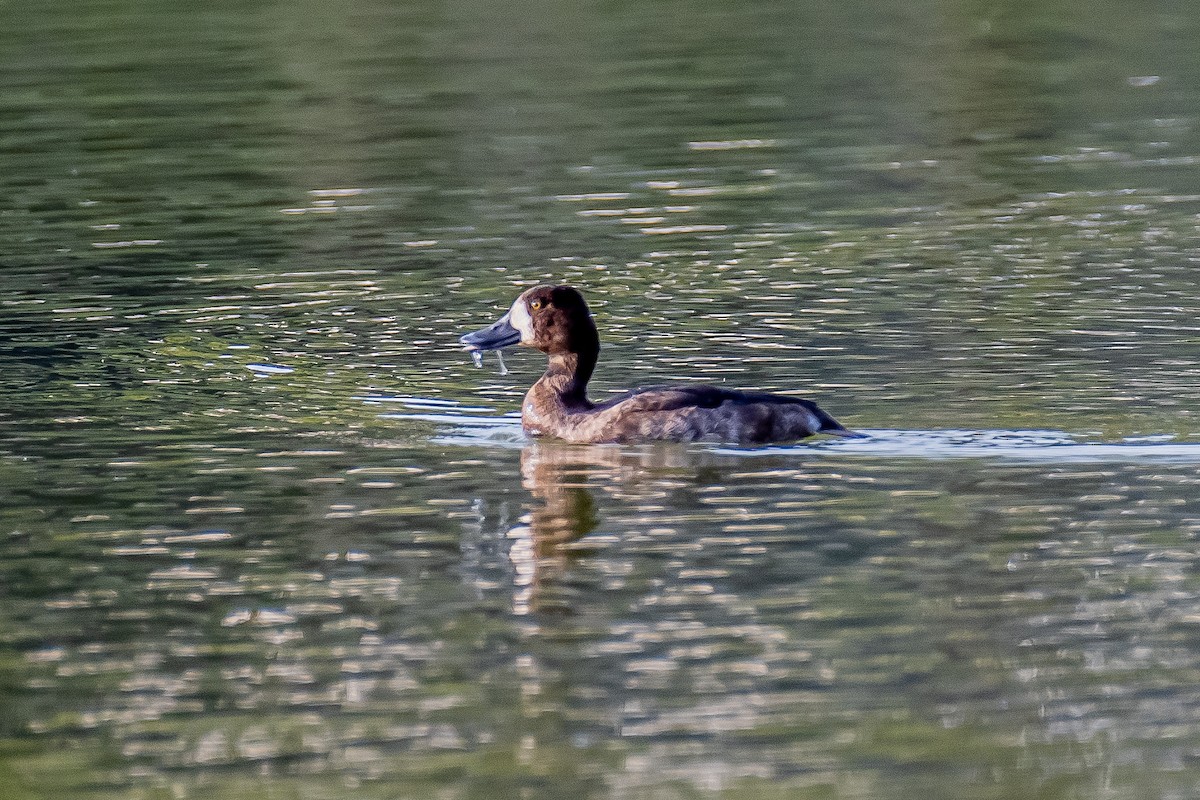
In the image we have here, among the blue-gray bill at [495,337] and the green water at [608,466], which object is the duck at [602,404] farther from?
the green water at [608,466]

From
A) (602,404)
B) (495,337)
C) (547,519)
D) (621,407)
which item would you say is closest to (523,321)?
(495,337)

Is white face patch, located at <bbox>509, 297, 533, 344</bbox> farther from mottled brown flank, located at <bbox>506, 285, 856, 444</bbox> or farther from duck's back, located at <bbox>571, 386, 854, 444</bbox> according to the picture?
duck's back, located at <bbox>571, 386, 854, 444</bbox>

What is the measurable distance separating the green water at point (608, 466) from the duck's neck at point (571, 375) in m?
0.35

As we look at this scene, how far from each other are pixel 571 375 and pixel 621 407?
0.68 meters

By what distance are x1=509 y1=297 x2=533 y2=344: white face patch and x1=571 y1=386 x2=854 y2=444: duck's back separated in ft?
3.80

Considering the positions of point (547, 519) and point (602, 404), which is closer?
point (547, 519)

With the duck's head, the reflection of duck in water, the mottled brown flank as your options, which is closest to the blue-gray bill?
the duck's head

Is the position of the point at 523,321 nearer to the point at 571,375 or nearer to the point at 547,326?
the point at 547,326

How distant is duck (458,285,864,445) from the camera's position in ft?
39.4

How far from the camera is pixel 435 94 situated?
1115 inches

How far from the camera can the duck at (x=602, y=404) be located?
12.0 m

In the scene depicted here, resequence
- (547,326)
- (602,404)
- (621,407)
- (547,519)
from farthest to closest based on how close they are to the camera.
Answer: (547,326) → (602,404) → (621,407) → (547,519)

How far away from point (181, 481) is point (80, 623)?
2260 millimetres

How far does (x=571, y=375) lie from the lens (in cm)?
1301
